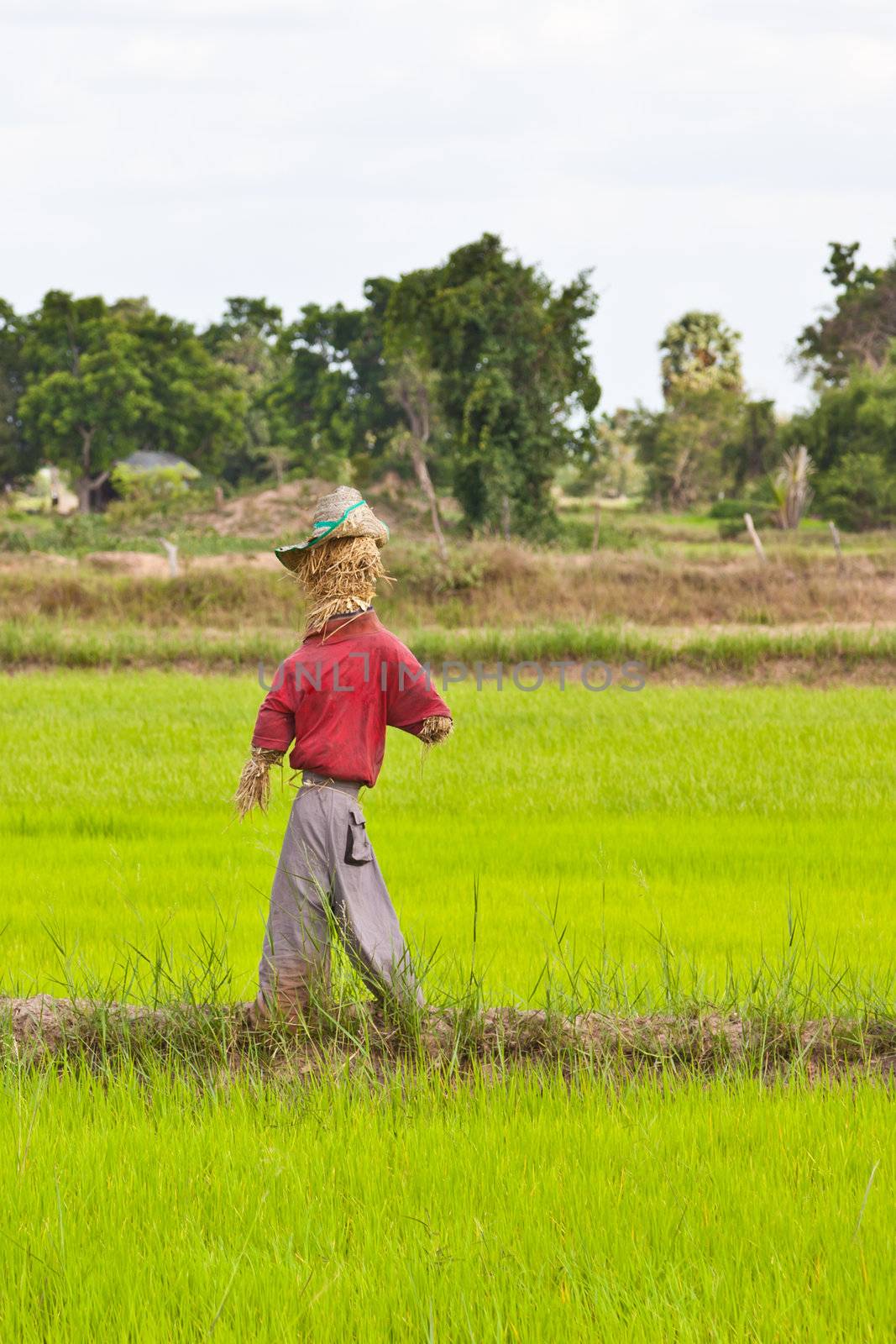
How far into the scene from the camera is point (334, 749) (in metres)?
3.72

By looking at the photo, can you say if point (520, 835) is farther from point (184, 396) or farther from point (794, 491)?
point (184, 396)

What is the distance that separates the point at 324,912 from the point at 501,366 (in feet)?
97.3

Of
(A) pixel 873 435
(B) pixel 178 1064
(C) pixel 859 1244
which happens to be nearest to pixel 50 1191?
(B) pixel 178 1064

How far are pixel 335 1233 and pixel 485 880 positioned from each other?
150 inches

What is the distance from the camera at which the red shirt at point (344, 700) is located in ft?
12.3

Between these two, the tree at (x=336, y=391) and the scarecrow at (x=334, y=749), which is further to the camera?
the tree at (x=336, y=391)

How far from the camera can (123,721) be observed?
11.5m

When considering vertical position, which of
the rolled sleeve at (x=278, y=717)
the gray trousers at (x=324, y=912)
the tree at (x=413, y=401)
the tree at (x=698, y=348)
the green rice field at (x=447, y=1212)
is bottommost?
the green rice field at (x=447, y=1212)

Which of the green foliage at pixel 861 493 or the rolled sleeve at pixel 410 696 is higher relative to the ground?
the green foliage at pixel 861 493

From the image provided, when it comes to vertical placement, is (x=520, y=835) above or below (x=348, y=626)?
below

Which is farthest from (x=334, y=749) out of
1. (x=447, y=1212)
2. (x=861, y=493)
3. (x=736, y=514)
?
(x=736, y=514)

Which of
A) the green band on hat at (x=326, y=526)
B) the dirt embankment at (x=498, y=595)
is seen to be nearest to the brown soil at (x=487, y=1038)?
the green band on hat at (x=326, y=526)

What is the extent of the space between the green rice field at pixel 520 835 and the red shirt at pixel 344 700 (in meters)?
0.34

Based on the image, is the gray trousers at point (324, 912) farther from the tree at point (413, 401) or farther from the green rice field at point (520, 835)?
the tree at point (413, 401)
